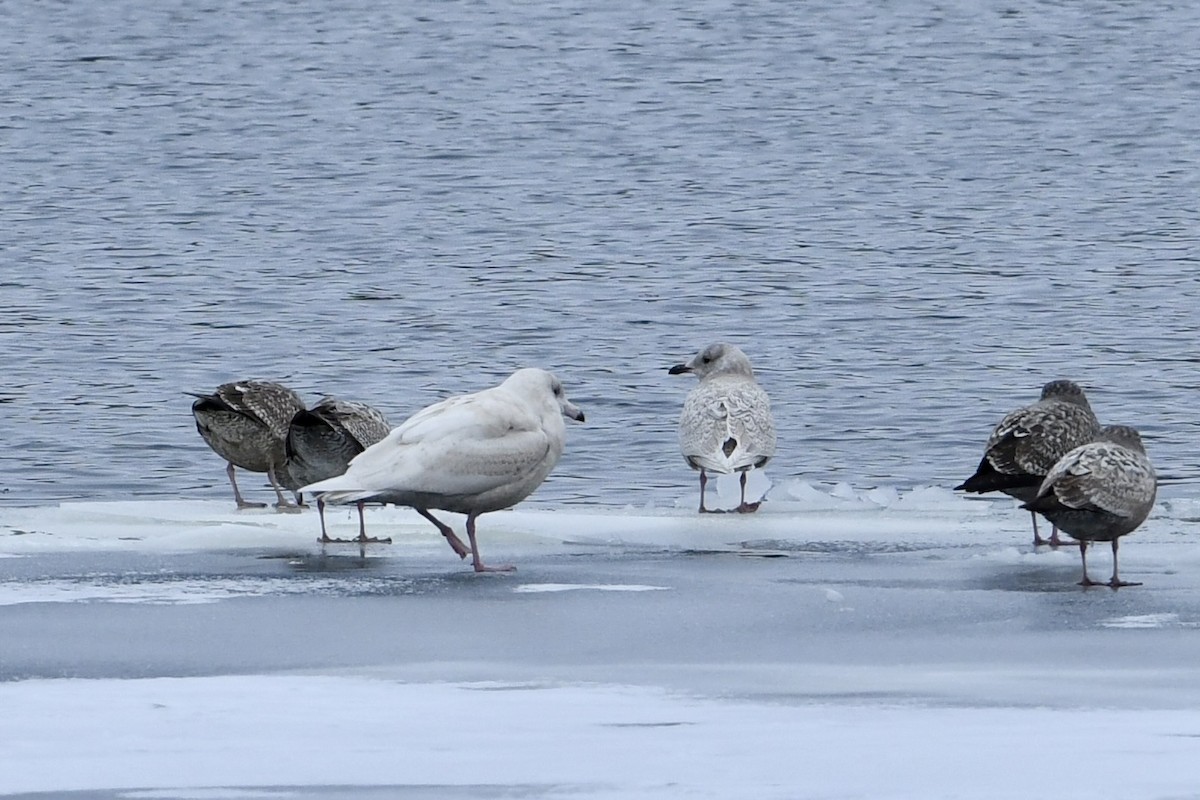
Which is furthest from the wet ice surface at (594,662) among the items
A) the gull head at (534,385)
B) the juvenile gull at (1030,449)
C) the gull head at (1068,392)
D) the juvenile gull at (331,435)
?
the gull head at (1068,392)

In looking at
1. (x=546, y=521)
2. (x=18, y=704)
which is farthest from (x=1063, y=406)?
(x=18, y=704)

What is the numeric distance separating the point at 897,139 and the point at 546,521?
28.3 meters

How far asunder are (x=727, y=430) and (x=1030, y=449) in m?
2.07

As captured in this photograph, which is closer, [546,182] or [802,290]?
[802,290]

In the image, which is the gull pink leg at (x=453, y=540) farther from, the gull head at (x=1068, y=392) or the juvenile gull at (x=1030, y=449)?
the gull head at (x=1068, y=392)

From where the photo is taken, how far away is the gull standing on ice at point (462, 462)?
10523 millimetres

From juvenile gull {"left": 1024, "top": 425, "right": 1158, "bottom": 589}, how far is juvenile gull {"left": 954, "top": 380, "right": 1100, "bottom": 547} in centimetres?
108

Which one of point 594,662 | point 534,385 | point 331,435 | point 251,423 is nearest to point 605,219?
point 251,423

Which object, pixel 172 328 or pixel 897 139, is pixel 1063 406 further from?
pixel 897 139

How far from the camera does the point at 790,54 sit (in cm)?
4991

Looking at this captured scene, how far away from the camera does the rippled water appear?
67.4 feet

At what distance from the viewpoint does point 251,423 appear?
1317cm

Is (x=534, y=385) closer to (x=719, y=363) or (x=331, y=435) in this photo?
(x=331, y=435)

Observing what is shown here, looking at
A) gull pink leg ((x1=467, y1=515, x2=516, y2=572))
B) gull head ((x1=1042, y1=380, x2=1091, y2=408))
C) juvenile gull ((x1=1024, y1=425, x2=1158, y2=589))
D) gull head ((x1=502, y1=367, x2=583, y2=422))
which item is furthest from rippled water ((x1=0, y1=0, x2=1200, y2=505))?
juvenile gull ((x1=1024, y1=425, x2=1158, y2=589))
